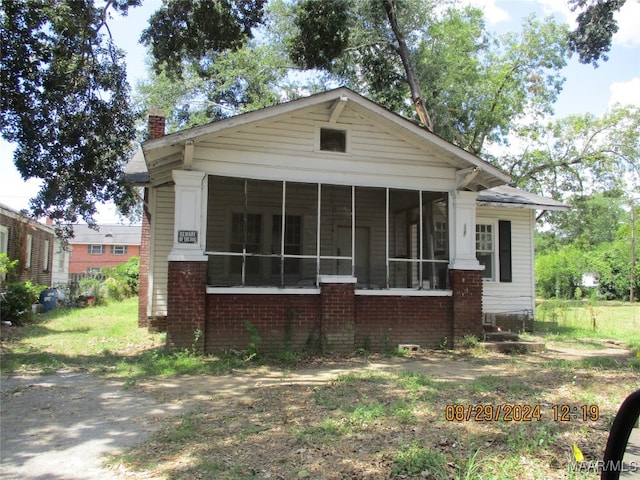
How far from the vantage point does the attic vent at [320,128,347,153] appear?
10.4 m

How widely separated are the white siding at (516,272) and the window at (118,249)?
43.1 metres

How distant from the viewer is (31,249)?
838 inches

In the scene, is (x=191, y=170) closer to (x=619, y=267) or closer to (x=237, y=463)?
(x=237, y=463)

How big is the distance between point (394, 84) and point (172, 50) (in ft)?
35.0

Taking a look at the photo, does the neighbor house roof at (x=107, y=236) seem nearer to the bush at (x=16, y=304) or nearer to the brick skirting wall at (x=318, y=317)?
the bush at (x=16, y=304)

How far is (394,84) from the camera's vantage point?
2095cm

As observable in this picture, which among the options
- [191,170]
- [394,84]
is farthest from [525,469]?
[394,84]

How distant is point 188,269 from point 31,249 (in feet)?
52.0

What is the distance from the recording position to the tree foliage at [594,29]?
35.6 ft

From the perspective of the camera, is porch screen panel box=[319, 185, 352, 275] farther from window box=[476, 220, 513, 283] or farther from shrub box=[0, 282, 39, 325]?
shrub box=[0, 282, 39, 325]

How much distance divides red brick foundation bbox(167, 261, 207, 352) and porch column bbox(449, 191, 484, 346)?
5.30 m

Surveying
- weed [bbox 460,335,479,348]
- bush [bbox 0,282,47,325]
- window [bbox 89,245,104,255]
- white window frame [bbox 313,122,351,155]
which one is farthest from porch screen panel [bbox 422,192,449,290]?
window [bbox 89,245,104,255]

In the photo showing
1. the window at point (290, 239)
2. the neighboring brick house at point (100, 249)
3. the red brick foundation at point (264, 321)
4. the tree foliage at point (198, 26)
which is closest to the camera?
the red brick foundation at point (264, 321)

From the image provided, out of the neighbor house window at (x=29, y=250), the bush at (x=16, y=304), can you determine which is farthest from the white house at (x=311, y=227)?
the neighbor house window at (x=29, y=250)
